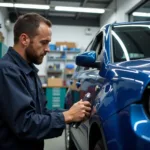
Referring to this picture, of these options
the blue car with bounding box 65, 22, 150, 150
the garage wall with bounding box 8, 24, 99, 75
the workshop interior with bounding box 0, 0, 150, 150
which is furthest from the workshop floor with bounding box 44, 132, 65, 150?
the garage wall with bounding box 8, 24, 99, 75

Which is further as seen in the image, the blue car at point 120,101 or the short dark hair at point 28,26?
the short dark hair at point 28,26

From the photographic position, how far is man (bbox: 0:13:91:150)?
1199 mm

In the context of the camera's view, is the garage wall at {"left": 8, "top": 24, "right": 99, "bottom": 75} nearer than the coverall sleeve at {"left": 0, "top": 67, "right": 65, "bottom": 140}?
No

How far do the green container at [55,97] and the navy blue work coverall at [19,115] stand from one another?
23.6 feet

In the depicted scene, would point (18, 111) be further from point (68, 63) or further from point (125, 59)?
point (68, 63)

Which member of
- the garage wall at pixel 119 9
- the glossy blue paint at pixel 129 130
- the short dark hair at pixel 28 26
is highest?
the garage wall at pixel 119 9

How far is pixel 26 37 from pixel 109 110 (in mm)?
583

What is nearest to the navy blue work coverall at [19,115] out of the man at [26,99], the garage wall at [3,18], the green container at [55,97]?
the man at [26,99]

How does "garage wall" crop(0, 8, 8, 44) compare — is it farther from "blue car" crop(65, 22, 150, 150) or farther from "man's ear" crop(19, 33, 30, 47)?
"man's ear" crop(19, 33, 30, 47)

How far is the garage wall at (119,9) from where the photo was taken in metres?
7.12

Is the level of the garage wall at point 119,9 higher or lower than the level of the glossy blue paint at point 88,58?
higher

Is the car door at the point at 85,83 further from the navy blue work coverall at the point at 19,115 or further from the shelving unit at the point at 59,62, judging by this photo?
the shelving unit at the point at 59,62

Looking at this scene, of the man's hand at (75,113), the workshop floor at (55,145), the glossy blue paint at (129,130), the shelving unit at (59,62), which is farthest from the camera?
the shelving unit at (59,62)

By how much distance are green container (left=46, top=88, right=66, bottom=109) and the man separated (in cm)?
708
